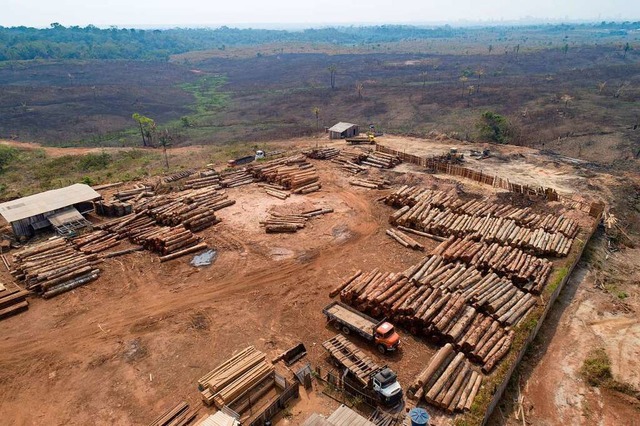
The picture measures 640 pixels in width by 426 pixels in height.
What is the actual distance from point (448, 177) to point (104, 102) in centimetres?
8057

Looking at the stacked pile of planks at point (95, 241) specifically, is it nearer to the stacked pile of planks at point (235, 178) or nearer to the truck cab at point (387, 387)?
the stacked pile of planks at point (235, 178)

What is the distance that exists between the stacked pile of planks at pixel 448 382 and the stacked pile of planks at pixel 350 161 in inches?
1050

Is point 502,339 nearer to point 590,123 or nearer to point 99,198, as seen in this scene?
point 99,198

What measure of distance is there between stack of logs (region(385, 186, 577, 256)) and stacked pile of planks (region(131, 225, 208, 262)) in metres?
15.5

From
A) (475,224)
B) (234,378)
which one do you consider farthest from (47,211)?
(475,224)

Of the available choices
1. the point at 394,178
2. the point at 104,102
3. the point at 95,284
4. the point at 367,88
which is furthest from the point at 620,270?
the point at 104,102

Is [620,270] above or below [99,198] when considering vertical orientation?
below

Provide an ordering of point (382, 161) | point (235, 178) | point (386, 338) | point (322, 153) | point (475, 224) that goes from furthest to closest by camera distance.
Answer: point (322, 153), point (382, 161), point (235, 178), point (475, 224), point (386, 338)

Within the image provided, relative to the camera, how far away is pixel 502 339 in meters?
19.4

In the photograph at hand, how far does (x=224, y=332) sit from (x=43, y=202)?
2052 centimetres

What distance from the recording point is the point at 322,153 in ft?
154

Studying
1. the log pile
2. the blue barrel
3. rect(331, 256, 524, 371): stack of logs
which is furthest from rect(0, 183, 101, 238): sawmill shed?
the blue barrel

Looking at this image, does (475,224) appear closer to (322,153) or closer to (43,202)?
(322,153)

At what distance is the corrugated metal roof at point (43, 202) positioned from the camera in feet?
96.1
